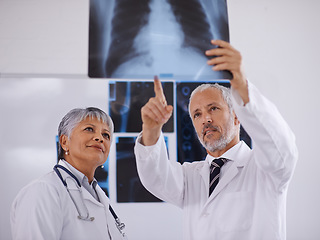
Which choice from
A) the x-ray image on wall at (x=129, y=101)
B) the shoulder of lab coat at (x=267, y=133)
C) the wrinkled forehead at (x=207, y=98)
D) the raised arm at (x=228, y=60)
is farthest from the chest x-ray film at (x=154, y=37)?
the x-ray image on wall at (x=129, y=101)

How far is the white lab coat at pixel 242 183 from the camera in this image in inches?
52.7

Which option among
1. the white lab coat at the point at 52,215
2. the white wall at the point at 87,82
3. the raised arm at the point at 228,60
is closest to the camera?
the raised arm at the point at 228,60

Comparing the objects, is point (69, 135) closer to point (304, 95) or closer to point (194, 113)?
point (194, 113)

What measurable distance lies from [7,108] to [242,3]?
199 cm

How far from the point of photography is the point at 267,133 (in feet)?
4.35

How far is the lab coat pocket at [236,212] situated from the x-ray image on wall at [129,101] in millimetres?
1038

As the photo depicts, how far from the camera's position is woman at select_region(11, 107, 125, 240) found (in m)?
1.41

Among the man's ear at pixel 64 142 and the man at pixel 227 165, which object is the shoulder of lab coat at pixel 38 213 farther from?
the man at pixel 227 165

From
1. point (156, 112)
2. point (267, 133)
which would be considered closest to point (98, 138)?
point (156, 112)

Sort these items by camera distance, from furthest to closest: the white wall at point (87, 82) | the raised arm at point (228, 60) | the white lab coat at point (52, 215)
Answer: the white wall at point (87, 82), the white lab coat at point (52, 215), the raised arm at point (228, 60)

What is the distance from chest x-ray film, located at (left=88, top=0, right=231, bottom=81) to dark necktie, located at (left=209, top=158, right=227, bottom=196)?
2.14 feet

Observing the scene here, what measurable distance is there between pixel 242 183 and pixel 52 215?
0.88m

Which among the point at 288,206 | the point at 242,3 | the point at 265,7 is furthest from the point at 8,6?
the point at 288,206

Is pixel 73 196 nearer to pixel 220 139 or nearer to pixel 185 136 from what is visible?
pixel 220 139
